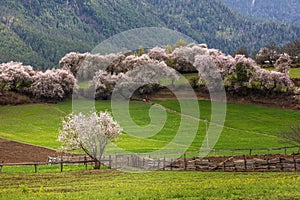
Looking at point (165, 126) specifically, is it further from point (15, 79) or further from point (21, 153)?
point (15, 79)

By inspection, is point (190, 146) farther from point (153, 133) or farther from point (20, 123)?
point (20, 123)

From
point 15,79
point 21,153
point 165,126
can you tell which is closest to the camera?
point 21,153

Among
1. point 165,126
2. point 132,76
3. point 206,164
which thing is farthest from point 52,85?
point 206,164

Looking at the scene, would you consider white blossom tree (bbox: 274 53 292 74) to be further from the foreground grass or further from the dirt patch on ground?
the foreground grass

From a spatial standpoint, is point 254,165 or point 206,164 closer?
point 254,165

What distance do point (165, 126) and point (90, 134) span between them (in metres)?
43.8

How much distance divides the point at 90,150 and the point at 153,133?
125 feet

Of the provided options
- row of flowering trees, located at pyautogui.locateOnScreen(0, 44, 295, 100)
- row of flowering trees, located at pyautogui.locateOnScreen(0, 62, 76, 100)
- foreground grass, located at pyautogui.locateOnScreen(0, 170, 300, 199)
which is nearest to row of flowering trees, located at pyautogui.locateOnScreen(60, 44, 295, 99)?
row of flowering trees, located at pyautogui.locateOnScreen(0, 44, 295, 100)

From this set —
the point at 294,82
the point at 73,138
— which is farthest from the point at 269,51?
the point at 73,138

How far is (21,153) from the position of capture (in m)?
66.7

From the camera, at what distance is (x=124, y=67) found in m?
140

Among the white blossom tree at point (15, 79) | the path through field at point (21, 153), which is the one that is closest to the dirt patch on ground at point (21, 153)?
the path through field at point (21, 153)

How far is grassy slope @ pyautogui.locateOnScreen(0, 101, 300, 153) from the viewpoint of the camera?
7775cm

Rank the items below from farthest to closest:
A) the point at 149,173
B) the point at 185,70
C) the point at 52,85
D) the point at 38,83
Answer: the point at 185,70 → the point at 38,83 → the point at 52,85 → the point at 149,173
